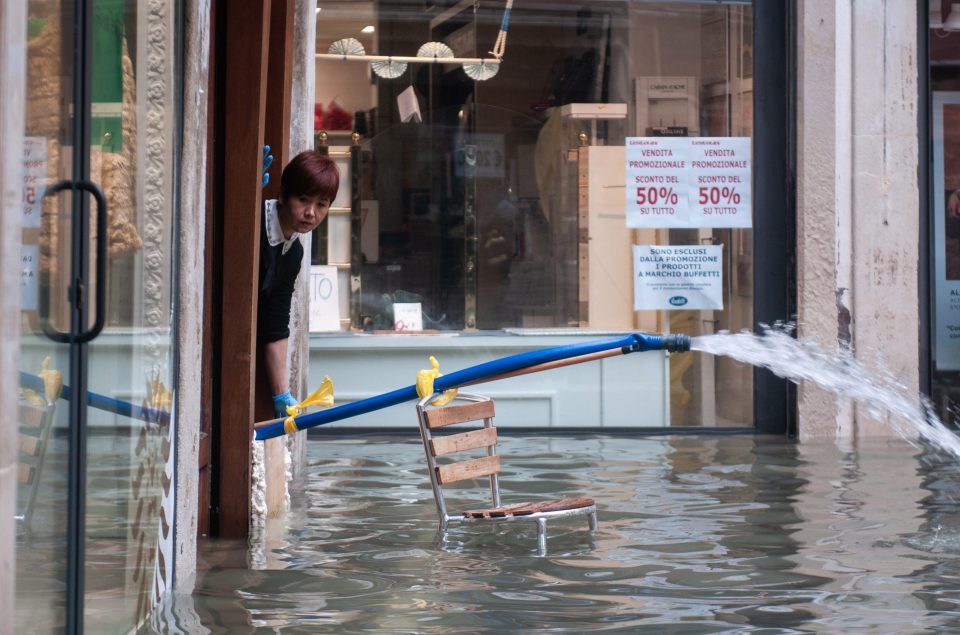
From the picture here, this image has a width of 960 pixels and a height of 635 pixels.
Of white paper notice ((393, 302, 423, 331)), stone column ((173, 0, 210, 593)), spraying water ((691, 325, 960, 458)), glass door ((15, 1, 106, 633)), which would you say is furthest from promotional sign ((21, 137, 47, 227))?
spraying water ((691, 325, 960, 458))

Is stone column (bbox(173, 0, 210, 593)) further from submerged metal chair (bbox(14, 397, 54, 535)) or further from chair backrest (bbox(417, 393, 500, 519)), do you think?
submerged metal chair (bbox(14, 397, 54, 535))

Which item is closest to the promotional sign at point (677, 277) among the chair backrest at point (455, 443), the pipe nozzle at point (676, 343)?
the chair backrest at point (455, 443)

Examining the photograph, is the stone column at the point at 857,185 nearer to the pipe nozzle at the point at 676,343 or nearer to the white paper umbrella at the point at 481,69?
the white paper umbrella at the point at 481,69

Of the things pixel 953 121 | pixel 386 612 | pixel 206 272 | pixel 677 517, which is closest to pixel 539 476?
pixel 677 517

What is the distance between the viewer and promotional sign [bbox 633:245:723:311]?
10.9 meters

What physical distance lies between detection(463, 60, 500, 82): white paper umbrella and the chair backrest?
441 cm

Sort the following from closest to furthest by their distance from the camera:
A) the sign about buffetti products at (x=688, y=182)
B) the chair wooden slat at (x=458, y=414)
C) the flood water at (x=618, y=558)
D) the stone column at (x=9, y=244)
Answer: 1. the stone column at (x=9, y=244)
2. the flood water at (x=618, y=558)
3. the chair wooden slat at (x=458, y=414)
4. the sign about buffetti products at (x=688, y=182)

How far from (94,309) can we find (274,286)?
10.4ft

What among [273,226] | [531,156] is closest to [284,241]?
[273,226]

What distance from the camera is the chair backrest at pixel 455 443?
650 centimetres

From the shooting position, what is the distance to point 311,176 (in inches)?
256

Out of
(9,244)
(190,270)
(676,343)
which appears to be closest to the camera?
(9,244)

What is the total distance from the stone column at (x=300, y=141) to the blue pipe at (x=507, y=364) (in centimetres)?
195

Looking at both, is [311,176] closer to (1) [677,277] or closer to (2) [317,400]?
(2) [317,400]
